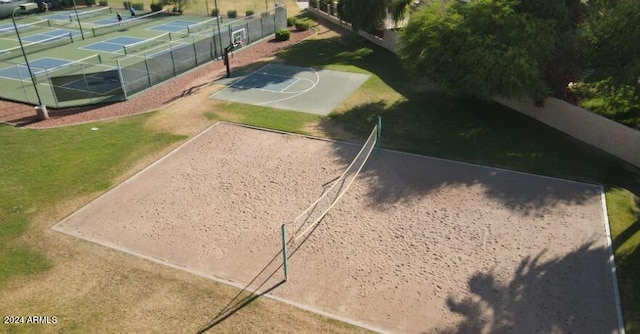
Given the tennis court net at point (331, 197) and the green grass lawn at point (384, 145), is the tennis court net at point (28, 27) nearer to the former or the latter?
the green grass lawn at point (384, 145)

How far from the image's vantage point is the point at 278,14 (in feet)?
135

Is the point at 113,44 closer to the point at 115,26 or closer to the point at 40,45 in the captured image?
the point at 40,45

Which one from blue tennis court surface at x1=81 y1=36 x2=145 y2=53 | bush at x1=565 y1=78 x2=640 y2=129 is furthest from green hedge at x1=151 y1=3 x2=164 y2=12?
bush at x1=565 y1=78 x2=640 y2=129

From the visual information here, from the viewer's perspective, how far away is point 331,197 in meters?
17.2

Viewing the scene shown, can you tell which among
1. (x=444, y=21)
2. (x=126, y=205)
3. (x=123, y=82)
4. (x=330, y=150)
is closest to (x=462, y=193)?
(x=330, y=150)

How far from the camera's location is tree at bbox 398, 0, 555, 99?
67.8 feet

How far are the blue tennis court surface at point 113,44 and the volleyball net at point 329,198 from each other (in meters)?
26.4

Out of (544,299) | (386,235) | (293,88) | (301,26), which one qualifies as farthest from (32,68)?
(544,299)

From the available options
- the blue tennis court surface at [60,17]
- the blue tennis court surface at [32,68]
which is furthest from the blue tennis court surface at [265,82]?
the blue tennis court surface at [60,17]

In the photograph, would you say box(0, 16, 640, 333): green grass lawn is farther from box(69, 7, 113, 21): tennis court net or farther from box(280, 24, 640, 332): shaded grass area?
→ box(69, 7, 113, 21): tennis court net

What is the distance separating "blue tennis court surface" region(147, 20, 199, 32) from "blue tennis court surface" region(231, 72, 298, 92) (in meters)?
17.4

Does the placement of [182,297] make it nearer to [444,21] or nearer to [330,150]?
[330,150]

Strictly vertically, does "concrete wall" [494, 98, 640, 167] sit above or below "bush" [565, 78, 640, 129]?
below

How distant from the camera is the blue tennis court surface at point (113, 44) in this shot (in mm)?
37172
